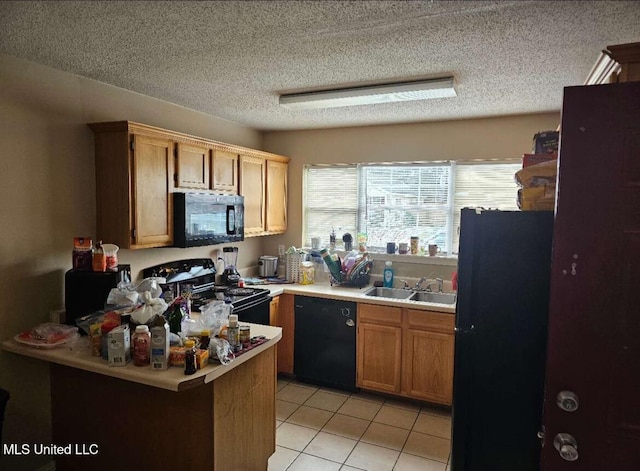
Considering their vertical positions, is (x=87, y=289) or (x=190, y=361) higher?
(x=87, y=289)

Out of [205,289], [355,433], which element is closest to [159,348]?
[205,289]

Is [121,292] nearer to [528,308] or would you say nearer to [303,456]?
[303,456]

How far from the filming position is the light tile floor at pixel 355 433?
8.77 ft

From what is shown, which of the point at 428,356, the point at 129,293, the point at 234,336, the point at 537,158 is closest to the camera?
the point at 537,158

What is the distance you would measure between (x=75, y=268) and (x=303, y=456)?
73.1 inches

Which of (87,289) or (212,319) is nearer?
(212,319)

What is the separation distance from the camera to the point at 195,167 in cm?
321

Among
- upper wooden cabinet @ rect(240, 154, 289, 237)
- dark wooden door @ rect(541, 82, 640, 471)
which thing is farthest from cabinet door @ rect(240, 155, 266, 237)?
dark wooden door @ rect(541, 82, 640, 471)

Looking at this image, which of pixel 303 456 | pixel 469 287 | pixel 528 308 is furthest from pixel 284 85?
pixel 303 456

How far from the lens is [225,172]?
355 cm

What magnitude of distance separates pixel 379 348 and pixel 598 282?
2.38 metres

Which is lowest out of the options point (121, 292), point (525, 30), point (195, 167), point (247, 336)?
point (247, 336)

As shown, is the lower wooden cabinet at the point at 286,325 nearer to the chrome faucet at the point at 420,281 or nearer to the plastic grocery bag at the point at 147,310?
the chrome faucet at the point at 420,281

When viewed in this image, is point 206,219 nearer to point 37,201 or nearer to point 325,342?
point 37,201
